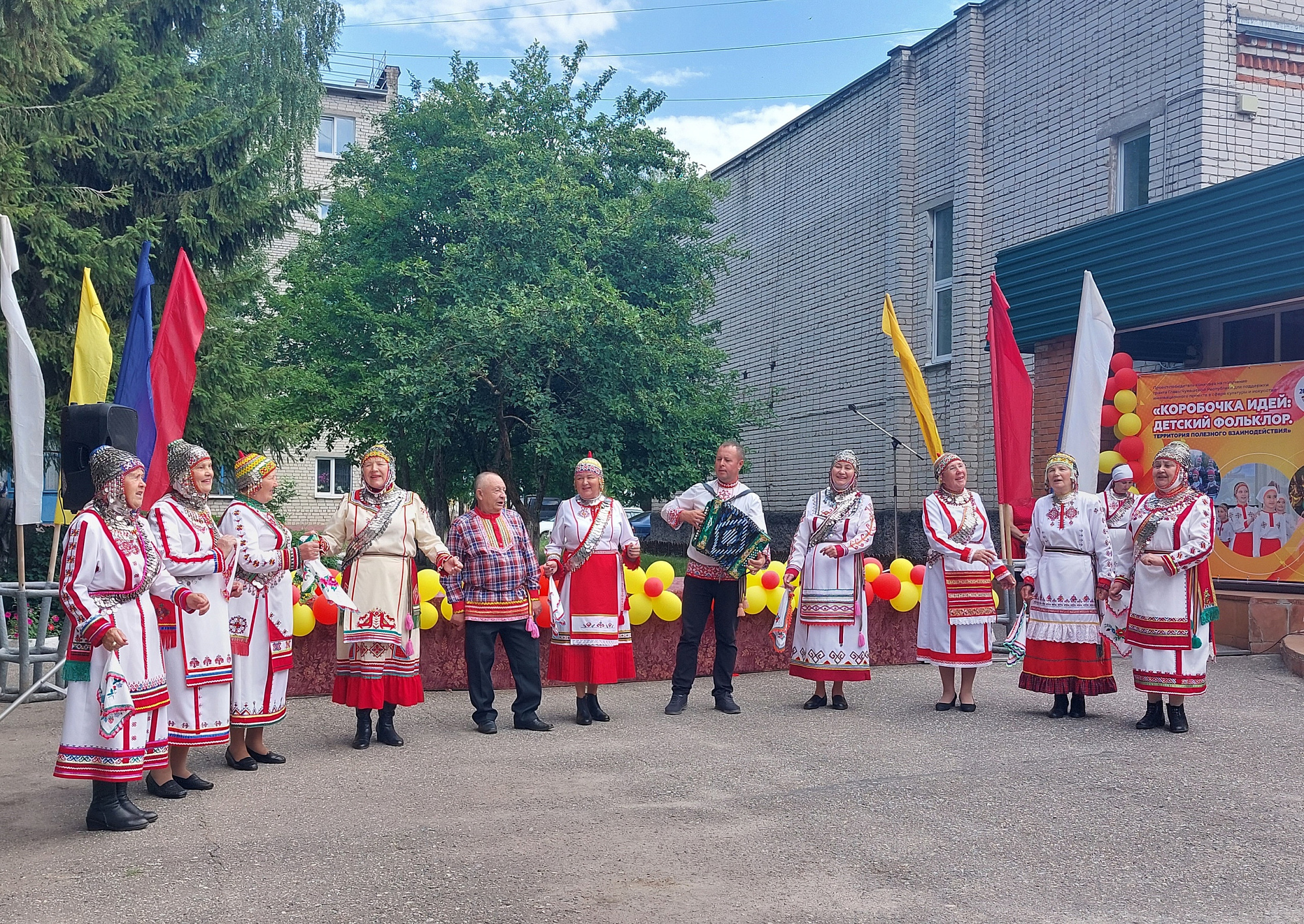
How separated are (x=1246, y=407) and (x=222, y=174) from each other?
37.7 ft

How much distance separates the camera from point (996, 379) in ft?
36.7

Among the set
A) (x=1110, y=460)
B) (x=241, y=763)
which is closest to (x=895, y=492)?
(x=1110, y=460)

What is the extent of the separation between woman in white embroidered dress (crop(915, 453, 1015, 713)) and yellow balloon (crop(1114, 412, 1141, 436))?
4.24 m

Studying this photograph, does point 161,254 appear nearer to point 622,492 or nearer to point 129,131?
point 129,131

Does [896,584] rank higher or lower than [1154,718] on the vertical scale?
higher

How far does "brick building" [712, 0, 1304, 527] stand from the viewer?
1294cm

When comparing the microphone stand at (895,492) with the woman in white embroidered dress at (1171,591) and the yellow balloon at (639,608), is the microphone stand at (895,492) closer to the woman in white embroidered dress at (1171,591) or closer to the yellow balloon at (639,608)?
the yellow balloon at (639,608)

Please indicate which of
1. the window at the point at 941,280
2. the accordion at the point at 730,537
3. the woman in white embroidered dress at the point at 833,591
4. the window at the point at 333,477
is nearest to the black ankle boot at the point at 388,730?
the accordion at the point at 730,537

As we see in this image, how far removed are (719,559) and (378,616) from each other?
2.48m

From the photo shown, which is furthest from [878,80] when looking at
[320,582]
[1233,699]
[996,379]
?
[320,582]

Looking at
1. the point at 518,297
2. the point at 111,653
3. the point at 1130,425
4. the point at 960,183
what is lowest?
the point at 111,653

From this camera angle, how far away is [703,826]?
5473 millimetres

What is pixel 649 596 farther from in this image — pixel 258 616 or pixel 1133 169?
pixel 1133 169

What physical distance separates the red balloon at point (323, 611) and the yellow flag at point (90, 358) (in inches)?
82.3
